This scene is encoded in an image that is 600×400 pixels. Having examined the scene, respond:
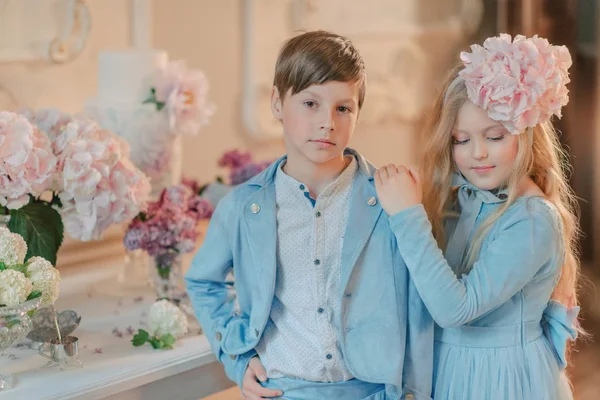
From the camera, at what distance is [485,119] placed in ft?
4.71

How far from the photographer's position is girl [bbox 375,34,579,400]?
54.5 inches

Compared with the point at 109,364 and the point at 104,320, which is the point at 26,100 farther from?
the point at 109,364

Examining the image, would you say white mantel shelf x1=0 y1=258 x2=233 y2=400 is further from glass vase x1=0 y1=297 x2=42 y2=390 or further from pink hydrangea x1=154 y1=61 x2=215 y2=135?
pink hydrangea x1=154 y1=61 x2=215 y2=135

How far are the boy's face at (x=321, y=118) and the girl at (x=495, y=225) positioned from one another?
0.12 m

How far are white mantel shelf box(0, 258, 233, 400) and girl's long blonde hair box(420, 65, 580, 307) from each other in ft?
1.73

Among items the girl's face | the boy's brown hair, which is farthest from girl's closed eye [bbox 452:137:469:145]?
the boy's brown hair

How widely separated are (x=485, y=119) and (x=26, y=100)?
3.92ft

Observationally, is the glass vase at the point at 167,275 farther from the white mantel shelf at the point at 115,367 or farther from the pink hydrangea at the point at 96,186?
the pink hydrangea at the point at 96,186

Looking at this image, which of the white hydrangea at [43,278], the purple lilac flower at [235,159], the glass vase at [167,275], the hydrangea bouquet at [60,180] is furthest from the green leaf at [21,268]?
the purple lilac flower at [235,159]

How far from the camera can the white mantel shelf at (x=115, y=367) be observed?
4.67 feet

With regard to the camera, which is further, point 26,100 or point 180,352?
point 26,100

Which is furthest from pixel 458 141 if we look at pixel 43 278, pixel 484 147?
pixel 43 278

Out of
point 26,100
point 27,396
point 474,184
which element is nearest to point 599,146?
point 474,184

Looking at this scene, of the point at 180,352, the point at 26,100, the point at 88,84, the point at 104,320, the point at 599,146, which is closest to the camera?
the point at 180,352
